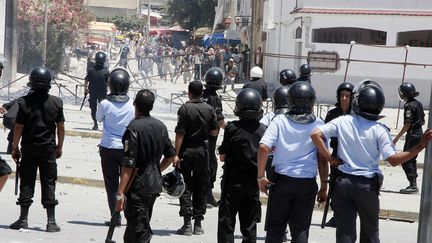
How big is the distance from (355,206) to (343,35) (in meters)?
27.3

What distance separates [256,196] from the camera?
28.8 feet

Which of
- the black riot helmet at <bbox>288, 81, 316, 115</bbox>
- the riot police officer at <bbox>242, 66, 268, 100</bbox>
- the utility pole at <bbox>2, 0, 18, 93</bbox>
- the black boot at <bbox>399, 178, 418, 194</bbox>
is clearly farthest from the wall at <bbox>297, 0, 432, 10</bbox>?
the black riot helmet at <bbox>288, 81, 316, 115</bbox>

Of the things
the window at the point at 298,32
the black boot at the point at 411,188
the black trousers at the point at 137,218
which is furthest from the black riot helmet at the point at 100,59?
the window at the point at 298,32

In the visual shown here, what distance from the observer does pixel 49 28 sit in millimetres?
38531

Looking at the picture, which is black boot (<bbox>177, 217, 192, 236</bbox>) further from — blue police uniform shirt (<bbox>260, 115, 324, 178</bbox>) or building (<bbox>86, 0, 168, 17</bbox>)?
building (<bbox>86, 0, 168, 17</bbox>)

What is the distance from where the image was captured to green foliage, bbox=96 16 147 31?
3649 inches

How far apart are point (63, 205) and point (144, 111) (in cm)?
461

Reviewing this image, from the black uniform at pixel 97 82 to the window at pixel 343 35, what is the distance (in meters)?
15.6

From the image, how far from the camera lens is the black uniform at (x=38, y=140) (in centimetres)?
1009

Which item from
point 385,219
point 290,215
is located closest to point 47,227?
point 290,215

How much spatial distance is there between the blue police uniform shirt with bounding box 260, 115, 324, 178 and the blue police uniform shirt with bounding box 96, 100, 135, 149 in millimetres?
2529

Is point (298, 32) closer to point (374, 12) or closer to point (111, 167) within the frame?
point (374, 12)

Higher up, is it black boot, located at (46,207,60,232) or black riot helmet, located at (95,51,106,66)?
black riot helmet, located at (95,51,106,66)

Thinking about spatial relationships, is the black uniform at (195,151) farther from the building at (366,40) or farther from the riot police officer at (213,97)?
the building at (366,40)
